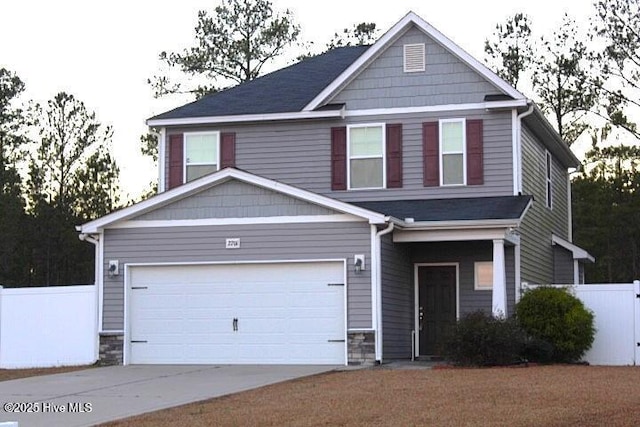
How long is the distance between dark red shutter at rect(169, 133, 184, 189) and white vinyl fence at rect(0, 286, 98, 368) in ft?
13.1

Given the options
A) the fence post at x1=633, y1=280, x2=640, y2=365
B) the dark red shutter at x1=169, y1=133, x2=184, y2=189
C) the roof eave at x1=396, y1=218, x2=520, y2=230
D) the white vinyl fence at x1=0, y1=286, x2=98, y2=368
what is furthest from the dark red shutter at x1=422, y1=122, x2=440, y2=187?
the white vinyl fence at x1=0, y1=286, x2=98, y2=368

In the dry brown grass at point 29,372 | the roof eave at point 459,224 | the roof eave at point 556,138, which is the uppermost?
the roof eave at point 556,138

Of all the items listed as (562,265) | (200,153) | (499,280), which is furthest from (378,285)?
(562,265)

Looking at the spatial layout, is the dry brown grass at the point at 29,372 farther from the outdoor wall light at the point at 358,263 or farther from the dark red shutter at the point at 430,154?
the dark red shutter at the point at 430,154

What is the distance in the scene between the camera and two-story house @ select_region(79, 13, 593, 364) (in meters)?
21.8

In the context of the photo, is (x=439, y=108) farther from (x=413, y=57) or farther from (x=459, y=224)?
(x=459, y=224)

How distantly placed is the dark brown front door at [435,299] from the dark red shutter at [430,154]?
6.48 ft

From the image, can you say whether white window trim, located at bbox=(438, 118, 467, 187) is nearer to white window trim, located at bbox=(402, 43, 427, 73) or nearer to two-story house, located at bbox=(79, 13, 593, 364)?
two-story house, located at bbox=(79, 13, 593, 364)

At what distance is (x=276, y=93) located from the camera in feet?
89.1

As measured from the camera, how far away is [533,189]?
25.9 metres

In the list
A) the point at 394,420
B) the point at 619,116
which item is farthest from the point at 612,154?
the point at 394,420

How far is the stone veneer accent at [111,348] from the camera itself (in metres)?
22.7

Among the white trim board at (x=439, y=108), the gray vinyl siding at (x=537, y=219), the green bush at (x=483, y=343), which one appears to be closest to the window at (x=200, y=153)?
the white trim board at (x=439, y=108)

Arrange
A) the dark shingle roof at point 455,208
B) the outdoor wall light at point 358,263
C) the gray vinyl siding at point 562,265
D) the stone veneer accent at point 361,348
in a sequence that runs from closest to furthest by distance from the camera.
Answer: the stone veneer accent at point 361,348, the outdoor wall light at point 358,263, the dark shingle roof at point 455,208, the gray vinyl siding at point 562,265
